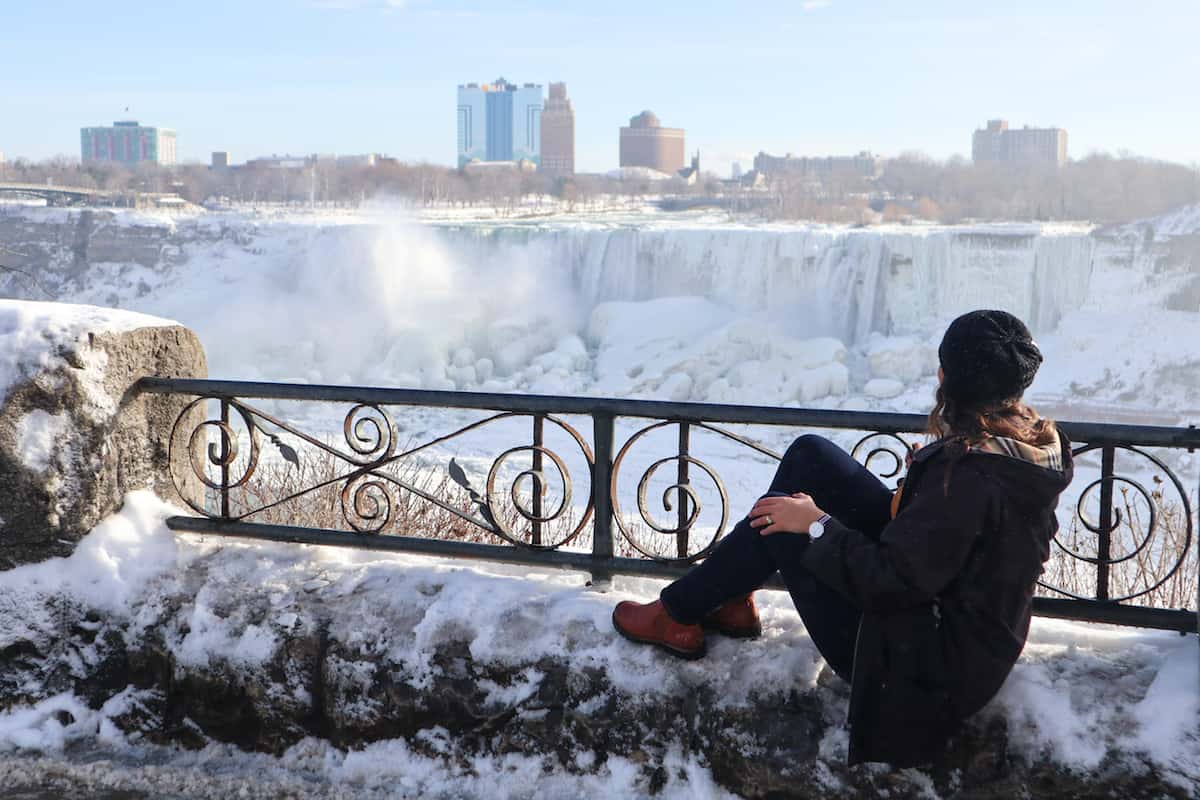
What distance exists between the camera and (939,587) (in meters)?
2.13

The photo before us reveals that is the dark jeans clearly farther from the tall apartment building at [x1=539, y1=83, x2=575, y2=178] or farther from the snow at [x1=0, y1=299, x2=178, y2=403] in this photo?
the tall apartment building at [x1=539, y1=83, x2=575, y2=178]

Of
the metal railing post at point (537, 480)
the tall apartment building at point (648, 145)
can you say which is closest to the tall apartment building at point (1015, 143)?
the tall apartment building at point (648, 145)

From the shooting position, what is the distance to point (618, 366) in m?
32.9

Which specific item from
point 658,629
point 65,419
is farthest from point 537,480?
point 65,419

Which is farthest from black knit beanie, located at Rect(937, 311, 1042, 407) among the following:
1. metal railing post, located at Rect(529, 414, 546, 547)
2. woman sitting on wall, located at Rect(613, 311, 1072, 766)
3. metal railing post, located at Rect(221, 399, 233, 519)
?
metal railing post, located at Rect(221, 399, 233, 519)

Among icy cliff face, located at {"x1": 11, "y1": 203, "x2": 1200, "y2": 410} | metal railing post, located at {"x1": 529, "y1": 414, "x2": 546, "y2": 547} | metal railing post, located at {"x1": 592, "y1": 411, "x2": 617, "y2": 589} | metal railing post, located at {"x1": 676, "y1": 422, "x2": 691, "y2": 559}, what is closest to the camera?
metal railing post, located at {"x1": 676, "y1": 422, "x2": 691, "y2": 559}

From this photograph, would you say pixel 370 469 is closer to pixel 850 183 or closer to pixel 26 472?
pixel 26 472

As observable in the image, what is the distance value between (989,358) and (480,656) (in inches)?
56.4

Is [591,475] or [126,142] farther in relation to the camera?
[126,142]

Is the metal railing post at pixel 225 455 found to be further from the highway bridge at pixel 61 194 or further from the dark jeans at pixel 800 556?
the highway bridge at pixel 61 194

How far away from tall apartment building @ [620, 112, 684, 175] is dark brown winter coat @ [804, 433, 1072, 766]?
358 ft

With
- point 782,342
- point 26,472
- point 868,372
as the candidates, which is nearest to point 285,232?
point 782,342

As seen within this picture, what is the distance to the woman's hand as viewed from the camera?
238 cm

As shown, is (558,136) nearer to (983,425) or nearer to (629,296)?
(629,296)
